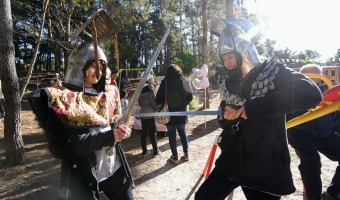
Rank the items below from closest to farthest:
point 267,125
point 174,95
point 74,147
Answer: point 74,147, point 267,125, point 174,95

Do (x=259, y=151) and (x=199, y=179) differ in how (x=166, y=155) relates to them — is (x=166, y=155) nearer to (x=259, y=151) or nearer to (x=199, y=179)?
(x=199, y=179)

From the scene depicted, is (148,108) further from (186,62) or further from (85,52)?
(186,62)

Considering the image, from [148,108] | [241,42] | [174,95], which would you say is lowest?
[148,108]

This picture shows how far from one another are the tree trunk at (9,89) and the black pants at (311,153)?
14.0 ft

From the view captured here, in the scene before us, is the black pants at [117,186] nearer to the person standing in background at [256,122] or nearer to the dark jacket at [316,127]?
the person standing in background at [256,122]

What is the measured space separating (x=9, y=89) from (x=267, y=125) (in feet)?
14.2

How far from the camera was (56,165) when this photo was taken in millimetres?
5027

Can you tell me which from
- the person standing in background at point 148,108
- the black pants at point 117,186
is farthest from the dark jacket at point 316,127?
the person standing in background at point 148,108

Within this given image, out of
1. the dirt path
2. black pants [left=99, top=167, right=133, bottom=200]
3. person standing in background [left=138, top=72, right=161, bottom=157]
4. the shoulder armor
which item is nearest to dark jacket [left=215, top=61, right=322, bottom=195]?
the shoulder armor

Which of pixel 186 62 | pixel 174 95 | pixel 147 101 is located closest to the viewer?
pixel 174 95

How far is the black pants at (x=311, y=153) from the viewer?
2.84 m

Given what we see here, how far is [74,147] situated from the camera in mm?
1772

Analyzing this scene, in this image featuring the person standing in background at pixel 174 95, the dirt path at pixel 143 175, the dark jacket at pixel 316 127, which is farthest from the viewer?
the person standing in background at pixel 174 95

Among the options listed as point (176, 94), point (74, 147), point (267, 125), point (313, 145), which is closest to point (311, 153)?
point (313, 145)
